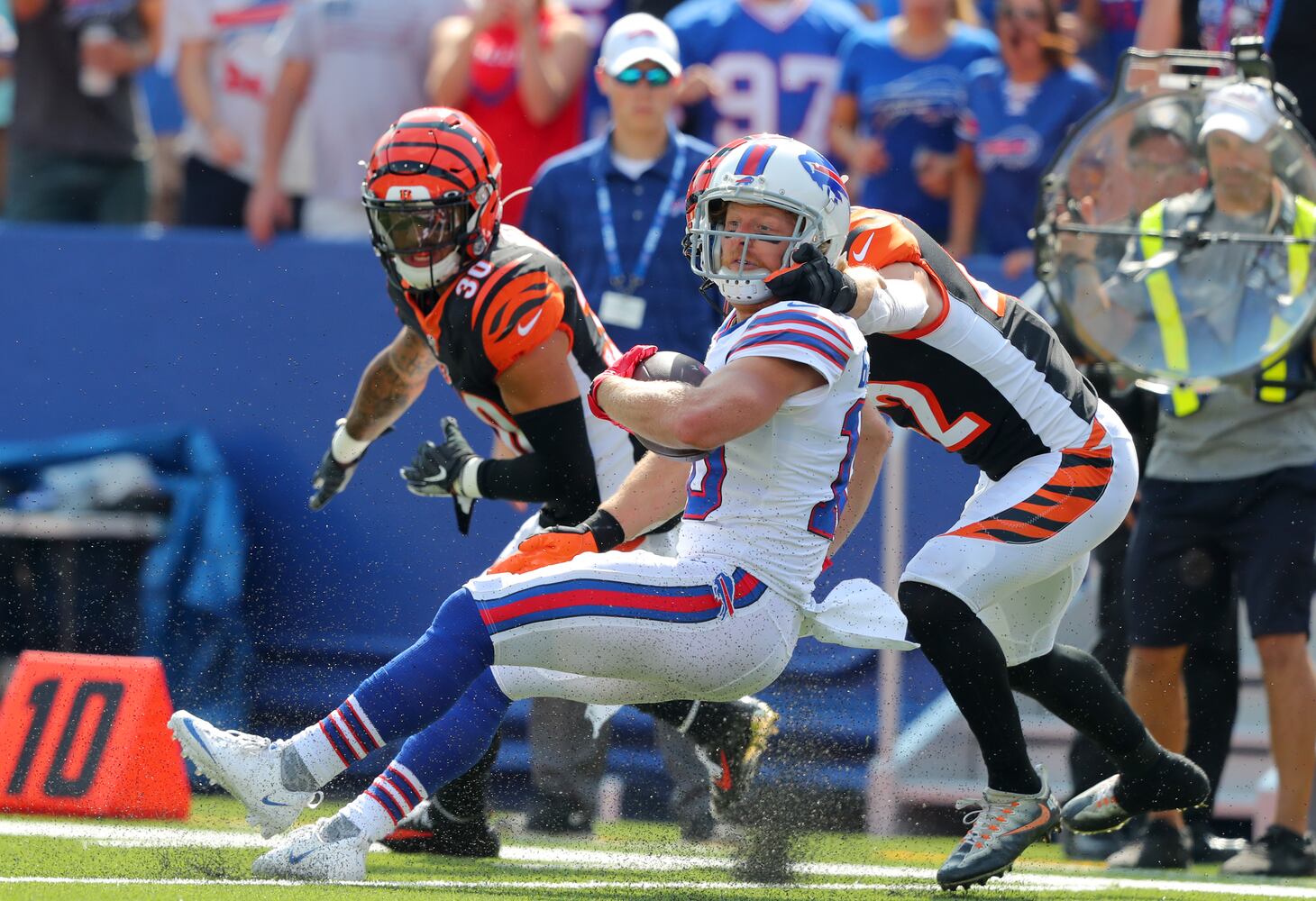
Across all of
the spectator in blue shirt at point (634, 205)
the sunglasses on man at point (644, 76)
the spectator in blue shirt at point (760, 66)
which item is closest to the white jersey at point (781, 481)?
the spectator in blue shirt at point (634, 205)

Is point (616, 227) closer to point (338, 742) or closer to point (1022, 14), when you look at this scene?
point (1022, 14)

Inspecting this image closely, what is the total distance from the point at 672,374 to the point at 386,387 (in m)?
1.76

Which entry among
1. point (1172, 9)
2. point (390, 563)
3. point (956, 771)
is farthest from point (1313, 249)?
point (390, 563)

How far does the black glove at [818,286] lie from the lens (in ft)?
15.5

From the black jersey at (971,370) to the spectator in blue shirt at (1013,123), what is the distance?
8.27 ft

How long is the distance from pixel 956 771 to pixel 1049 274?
6.55ft

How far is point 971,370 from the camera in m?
5.33

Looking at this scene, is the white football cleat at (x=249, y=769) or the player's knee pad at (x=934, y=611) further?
the player's knee pad at (x=934, y=611)

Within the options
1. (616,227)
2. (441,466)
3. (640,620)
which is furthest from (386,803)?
(616,227)

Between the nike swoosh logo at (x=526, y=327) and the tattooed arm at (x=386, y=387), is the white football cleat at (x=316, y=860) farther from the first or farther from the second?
the tattooed arm at (x=386, y=387)

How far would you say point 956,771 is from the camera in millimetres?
7676

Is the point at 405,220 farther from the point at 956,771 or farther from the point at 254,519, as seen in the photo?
the point at 956,771

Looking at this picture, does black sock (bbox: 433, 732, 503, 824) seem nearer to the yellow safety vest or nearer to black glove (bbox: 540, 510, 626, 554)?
black glove (bbox: 540, 510, 626, 554)

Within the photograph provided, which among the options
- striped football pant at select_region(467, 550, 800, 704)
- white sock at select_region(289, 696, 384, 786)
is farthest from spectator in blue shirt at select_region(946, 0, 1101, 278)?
white sock at select_region(289, 696, 384, 786)
